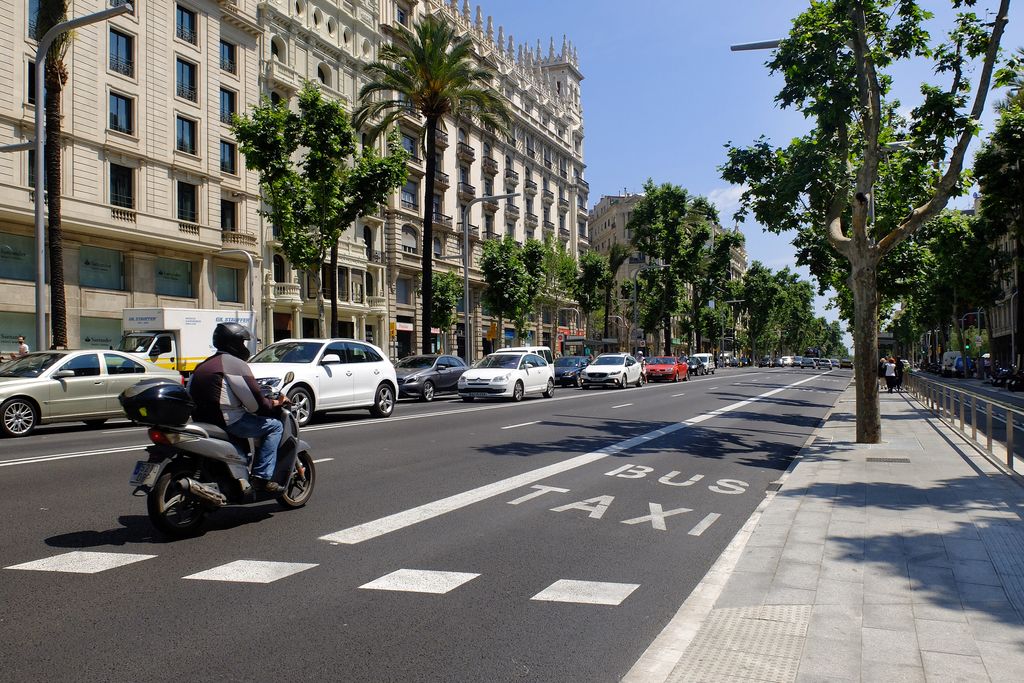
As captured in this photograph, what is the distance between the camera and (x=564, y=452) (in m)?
11.5

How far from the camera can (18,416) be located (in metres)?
13.4

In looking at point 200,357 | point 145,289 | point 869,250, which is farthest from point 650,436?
point 145,289

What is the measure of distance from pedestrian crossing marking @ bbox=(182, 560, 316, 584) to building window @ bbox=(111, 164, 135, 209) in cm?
2974

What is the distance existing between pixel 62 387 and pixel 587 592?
12635 millimetres

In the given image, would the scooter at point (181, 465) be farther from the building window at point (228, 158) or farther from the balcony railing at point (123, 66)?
the building window at point (228, 158)

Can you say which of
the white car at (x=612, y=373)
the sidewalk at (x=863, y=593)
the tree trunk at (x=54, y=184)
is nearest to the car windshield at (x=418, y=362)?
the white car at (x=612, y=373)

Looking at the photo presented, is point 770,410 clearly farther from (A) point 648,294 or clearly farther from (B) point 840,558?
(A) point 648,294

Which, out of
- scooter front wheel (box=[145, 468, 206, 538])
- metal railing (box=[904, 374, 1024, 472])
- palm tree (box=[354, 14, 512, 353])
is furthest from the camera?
palm tree (box=[354, 14, 512, 353])

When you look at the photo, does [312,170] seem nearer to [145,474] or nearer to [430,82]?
[430,82]

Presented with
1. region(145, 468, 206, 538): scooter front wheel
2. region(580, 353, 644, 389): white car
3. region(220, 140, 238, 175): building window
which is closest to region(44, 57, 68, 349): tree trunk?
region(220, 140, 238, 175): building window

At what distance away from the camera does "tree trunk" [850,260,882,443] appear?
12781mm

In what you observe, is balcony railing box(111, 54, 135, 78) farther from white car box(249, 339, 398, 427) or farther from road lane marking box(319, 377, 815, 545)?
road lane marking box(319, 377, 815, 545)

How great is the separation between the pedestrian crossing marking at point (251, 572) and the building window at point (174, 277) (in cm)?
3083

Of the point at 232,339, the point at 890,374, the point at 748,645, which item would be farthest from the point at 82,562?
the point at 890,374
